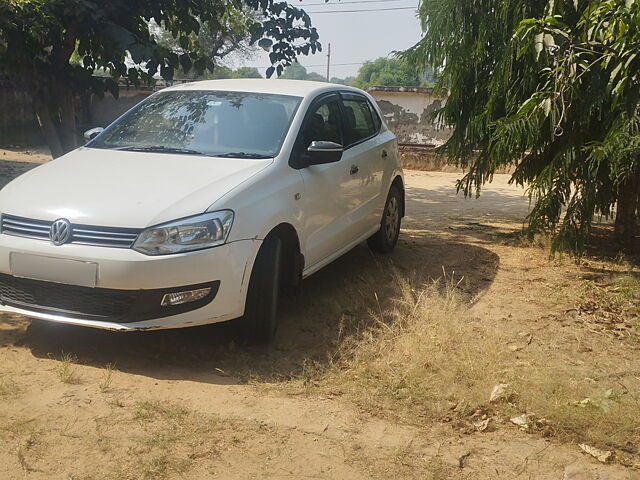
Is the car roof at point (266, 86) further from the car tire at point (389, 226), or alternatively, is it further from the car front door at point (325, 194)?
the car tire at point (389, 226)

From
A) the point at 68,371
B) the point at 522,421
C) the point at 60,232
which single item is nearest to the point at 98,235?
the point at 60,232

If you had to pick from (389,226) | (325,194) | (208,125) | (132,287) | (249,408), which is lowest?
(249,408)

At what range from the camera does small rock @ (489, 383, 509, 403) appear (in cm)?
416

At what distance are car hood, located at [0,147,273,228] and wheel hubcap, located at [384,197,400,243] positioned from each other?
248cm

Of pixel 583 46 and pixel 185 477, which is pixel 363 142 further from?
pixel 185 477

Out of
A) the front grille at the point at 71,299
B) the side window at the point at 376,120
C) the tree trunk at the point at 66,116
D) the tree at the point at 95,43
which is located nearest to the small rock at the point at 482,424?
the front grille at the point at 71,299

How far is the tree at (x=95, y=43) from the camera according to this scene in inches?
277

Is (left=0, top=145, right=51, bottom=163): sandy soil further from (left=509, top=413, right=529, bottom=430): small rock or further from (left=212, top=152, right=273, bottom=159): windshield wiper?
(left=509, top=413, right=529, bottom=430): small rock

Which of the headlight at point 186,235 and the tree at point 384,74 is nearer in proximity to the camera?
the headlight at point 186,235

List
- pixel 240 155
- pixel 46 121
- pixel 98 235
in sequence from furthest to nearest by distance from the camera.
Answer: pixel 46 121 < pixel 240 155 < pixel 98 235

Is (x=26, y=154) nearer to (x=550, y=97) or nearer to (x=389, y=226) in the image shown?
(x=389, y=226)

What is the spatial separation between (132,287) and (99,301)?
237mm

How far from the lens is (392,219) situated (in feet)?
24.7

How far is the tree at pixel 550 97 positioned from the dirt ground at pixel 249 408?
3.47 feet
